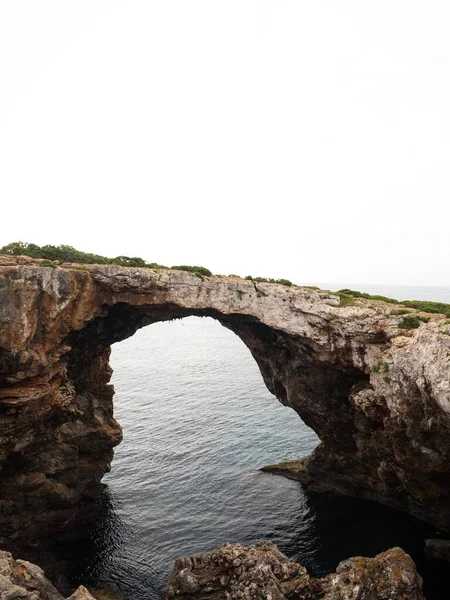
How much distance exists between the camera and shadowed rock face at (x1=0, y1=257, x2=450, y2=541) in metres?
24.9

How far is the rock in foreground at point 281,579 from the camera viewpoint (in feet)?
63.9

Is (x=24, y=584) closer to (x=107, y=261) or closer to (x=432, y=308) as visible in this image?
(x=107, y=261)

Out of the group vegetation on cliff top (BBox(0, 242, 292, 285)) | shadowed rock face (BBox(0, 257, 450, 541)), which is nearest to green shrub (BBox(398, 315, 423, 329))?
shadowed rock face (BBox(0, 257, 450, 541))

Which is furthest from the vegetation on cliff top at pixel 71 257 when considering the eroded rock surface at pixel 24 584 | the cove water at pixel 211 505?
the cove water at pixel 211 505

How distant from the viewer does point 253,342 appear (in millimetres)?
39594

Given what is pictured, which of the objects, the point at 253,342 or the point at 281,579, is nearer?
the point at 281,579

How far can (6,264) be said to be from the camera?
26.6 m

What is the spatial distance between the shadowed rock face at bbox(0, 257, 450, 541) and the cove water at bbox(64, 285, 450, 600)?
3.13 meters

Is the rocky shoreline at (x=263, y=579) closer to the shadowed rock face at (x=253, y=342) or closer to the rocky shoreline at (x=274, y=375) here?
the rocky shoreline at (x=274, y=375)

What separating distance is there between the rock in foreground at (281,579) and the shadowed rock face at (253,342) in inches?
299

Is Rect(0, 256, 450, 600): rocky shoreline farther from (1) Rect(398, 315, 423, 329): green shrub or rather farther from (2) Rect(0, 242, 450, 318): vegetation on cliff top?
(2) Rect(0, 242, 450, 318): vegetation on cliff top

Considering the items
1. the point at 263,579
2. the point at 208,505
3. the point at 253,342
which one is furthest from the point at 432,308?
the point at 208,505

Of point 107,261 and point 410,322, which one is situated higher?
point 107,261

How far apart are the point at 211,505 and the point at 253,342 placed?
1600 cm
